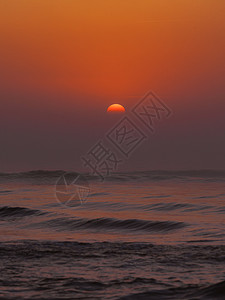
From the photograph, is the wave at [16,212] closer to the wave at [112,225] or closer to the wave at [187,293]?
the wave at [112,225]

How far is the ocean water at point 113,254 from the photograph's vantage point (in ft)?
20.0

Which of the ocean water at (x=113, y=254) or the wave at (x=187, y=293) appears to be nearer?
the wave at (x=187, y=293)

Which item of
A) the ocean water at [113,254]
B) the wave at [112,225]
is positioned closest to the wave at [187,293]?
the ocean water at [113,254]

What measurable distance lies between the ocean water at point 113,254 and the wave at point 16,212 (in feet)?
0.26

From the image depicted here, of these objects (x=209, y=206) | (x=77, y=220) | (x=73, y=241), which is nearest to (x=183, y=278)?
(x=73, y=241)

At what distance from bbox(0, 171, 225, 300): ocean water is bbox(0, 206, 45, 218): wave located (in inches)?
3.1

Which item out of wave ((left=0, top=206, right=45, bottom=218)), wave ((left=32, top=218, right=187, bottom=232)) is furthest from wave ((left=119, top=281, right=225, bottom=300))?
wave ((left=0, top=206, right=45, bottom=218))

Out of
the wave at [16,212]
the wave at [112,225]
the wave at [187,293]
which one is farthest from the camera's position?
the wave at [16,212]

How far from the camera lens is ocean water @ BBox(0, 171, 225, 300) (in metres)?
6.10

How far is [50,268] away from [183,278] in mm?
2152

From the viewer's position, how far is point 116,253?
8.57 meters

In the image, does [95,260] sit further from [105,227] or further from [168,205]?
[168,205]

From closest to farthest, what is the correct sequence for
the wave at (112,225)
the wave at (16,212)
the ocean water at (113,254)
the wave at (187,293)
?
the wave at (187,293), the ocean water at (113,254), the wave at (112,225), the wave at (16,212)

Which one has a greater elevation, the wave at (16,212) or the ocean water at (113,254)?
the ocean water at (113,254)
